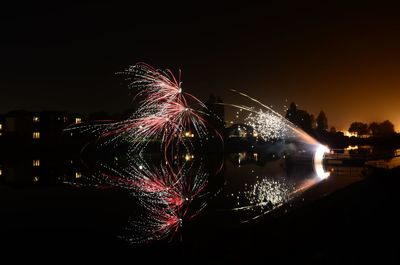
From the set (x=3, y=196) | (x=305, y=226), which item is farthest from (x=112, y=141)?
(x=305, y=226)

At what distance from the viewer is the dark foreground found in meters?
9.36

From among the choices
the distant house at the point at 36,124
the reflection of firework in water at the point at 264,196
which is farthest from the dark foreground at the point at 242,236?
the distant house at the point at 36,124

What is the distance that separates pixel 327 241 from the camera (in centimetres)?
1023

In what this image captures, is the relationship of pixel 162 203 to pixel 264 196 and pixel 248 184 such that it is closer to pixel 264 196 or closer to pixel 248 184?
pixel 264 196

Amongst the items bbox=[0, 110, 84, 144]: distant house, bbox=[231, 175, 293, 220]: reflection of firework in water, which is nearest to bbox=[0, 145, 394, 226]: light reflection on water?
bbox=[231, 175, 293, 220]: reflection of firework in water

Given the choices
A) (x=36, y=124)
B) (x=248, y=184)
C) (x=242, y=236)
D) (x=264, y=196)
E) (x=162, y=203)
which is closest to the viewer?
(x=242, y=236)

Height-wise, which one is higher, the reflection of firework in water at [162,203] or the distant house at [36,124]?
the distant house at [36,124]

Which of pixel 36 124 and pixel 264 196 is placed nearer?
pixel 264 196

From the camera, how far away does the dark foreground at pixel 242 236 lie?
368 inches

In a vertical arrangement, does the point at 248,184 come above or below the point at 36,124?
below

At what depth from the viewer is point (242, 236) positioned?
11.4 meters

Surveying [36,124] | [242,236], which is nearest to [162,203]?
[242,236]

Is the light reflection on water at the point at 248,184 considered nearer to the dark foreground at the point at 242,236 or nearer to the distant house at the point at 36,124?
the dark foreground at the point at 242,236

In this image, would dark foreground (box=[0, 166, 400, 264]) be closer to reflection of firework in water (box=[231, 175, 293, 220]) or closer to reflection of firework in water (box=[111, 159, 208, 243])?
reflection of firework in water (box=[111, 159, 208, 243])
